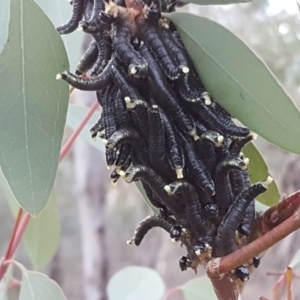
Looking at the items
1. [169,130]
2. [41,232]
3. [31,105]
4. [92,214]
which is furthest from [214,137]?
[92,214]

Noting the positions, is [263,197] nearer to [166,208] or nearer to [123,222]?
[166,208]

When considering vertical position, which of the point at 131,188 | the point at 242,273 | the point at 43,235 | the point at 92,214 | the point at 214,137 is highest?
the point at 214,137

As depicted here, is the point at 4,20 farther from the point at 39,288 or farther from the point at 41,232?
the point at 41,232

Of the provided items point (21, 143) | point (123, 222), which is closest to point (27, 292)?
point (21, 143)

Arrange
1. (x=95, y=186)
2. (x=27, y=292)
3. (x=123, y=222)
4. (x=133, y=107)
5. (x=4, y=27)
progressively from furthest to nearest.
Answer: (x=123, y=222) < (x=95, y=186) < (x=27, y=292) < (x=4, y=27) < (x=133, y=107)

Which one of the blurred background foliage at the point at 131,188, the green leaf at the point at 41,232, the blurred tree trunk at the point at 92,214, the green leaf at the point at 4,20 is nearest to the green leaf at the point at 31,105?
the green leaf at the point at 4,20

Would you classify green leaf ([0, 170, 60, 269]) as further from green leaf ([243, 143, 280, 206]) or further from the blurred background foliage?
green leaf ([243, 143, 280, 206])

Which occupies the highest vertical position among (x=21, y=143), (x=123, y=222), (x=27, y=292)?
(x=21, y=143)
